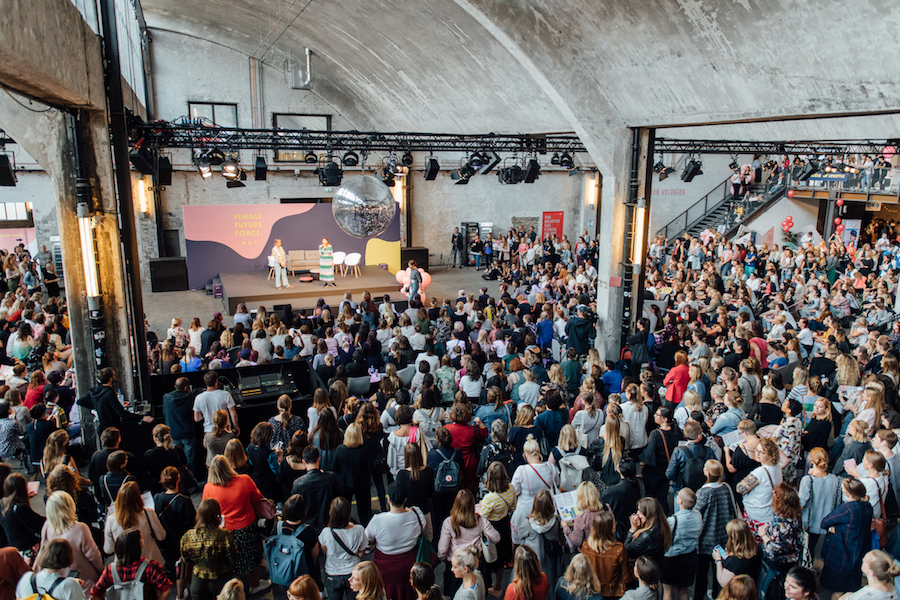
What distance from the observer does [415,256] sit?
18.3 metres

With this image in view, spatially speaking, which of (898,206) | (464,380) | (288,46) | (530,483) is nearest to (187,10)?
(288,46)

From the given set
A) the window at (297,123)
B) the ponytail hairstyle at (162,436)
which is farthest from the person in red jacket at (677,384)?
the window at (297,123)

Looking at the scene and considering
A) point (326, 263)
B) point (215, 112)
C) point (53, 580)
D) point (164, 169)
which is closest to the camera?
point (53, 580)

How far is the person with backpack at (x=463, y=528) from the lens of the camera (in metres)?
3.70

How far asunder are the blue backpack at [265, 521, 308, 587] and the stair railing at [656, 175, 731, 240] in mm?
20002

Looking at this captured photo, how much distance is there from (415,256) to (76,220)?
1192cm

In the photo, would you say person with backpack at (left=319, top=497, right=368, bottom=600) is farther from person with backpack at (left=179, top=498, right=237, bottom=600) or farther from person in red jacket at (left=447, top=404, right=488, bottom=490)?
person in red jacket at (left=447, top=404, right=488, bottom=490)

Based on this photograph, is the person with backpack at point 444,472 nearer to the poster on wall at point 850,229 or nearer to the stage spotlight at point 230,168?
the stage spotlight at point 230,168

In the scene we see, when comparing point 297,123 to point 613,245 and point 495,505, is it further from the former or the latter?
point 495,505

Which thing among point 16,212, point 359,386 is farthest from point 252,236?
point 359,386

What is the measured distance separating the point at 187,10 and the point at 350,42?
13.4ft

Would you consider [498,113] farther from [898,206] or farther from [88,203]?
[898,206]

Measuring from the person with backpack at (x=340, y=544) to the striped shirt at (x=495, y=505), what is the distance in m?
0.78

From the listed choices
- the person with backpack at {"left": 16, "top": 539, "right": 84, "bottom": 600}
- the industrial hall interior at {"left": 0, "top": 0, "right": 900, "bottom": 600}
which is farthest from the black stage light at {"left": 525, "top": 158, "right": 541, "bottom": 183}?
the person with backpack at {"left": 16, "top": 539, "right": 84, "bottom": 600}
